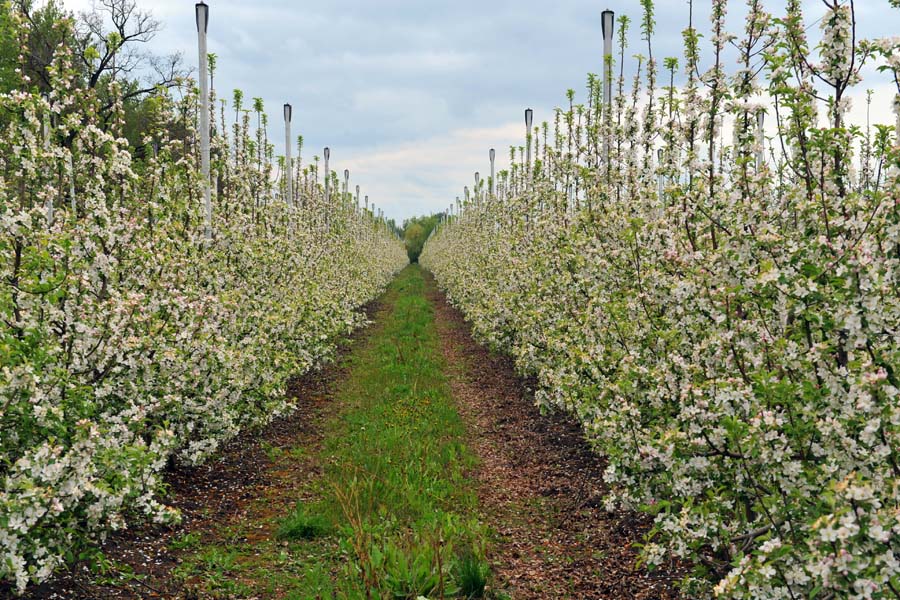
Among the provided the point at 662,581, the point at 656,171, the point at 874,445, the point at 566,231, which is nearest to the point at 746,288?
the point at 874,445

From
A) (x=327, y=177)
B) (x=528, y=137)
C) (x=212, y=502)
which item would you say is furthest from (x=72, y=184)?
(x=327, y=177)

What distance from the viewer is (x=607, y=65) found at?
8.90 metres

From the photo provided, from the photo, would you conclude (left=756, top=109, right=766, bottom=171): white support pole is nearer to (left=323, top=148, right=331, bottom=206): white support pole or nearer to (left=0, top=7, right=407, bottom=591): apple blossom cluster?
(left=0, top=7, right=407, bottom=591): apple blossom cluster

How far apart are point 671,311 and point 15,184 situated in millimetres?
5307

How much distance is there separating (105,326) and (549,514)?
4.28m

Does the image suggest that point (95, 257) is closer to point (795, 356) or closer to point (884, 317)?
point (795, 356)

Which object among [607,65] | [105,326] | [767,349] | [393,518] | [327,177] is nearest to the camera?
[767,349]

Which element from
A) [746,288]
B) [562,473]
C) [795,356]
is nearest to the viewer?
[795,356]

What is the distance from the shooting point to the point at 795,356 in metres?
3.32

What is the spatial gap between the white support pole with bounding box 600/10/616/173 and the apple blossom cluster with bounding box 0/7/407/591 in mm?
4844

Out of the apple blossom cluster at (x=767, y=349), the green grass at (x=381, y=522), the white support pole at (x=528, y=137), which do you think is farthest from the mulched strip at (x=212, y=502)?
the white support pole at (x=528, y=137)

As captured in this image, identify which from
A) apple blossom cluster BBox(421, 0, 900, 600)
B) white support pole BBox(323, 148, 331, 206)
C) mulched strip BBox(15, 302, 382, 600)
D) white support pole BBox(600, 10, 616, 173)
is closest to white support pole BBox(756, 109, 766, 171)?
apple blossom cluster BBox(421, 0, 900, 600)

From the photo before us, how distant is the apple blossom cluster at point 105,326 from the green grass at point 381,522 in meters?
1.07

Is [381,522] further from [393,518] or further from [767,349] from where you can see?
[767,349]
